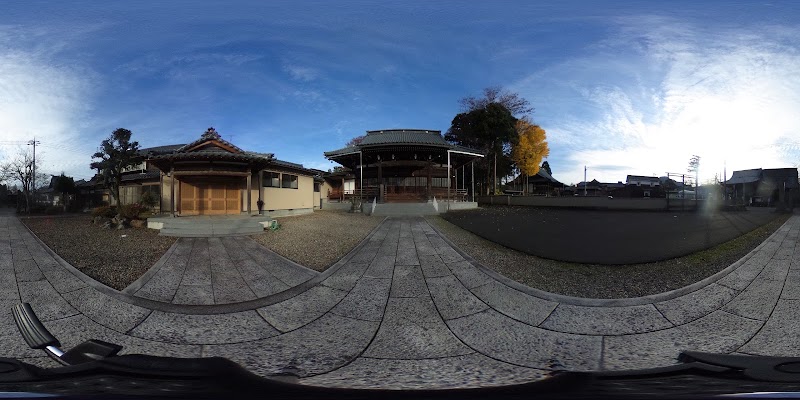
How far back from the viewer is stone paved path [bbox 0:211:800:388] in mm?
1516

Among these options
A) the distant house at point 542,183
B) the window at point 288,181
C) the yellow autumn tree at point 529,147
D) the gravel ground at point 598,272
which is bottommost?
the gravel ground at point 598,272

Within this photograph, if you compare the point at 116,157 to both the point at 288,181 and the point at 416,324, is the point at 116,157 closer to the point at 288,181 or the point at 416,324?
the point at 416,324

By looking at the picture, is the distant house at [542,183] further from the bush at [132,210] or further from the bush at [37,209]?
the bush at [37,209]

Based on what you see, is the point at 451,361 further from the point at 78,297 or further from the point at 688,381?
the point at 78,297

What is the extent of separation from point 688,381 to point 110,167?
4.48 meters

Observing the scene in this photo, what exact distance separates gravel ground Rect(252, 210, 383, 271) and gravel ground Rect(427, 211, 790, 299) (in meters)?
1.21

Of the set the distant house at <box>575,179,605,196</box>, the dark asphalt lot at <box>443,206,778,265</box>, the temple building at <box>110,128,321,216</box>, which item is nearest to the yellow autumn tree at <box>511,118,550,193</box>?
the distant house at <box>575,179,605,196</box>

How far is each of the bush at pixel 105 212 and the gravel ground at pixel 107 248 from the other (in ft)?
0.30

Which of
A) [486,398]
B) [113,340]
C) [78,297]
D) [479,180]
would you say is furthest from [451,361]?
[479,180]

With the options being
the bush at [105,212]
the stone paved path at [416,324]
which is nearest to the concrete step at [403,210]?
the stone paved path at [416,324]

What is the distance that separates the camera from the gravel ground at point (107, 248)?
2200 millimetres

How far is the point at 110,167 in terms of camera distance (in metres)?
2.76

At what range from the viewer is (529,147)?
17.4m

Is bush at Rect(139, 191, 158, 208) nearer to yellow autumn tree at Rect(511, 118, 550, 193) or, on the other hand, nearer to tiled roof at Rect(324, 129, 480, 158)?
tiled roof at Rect(324, 129, 480, 158)
